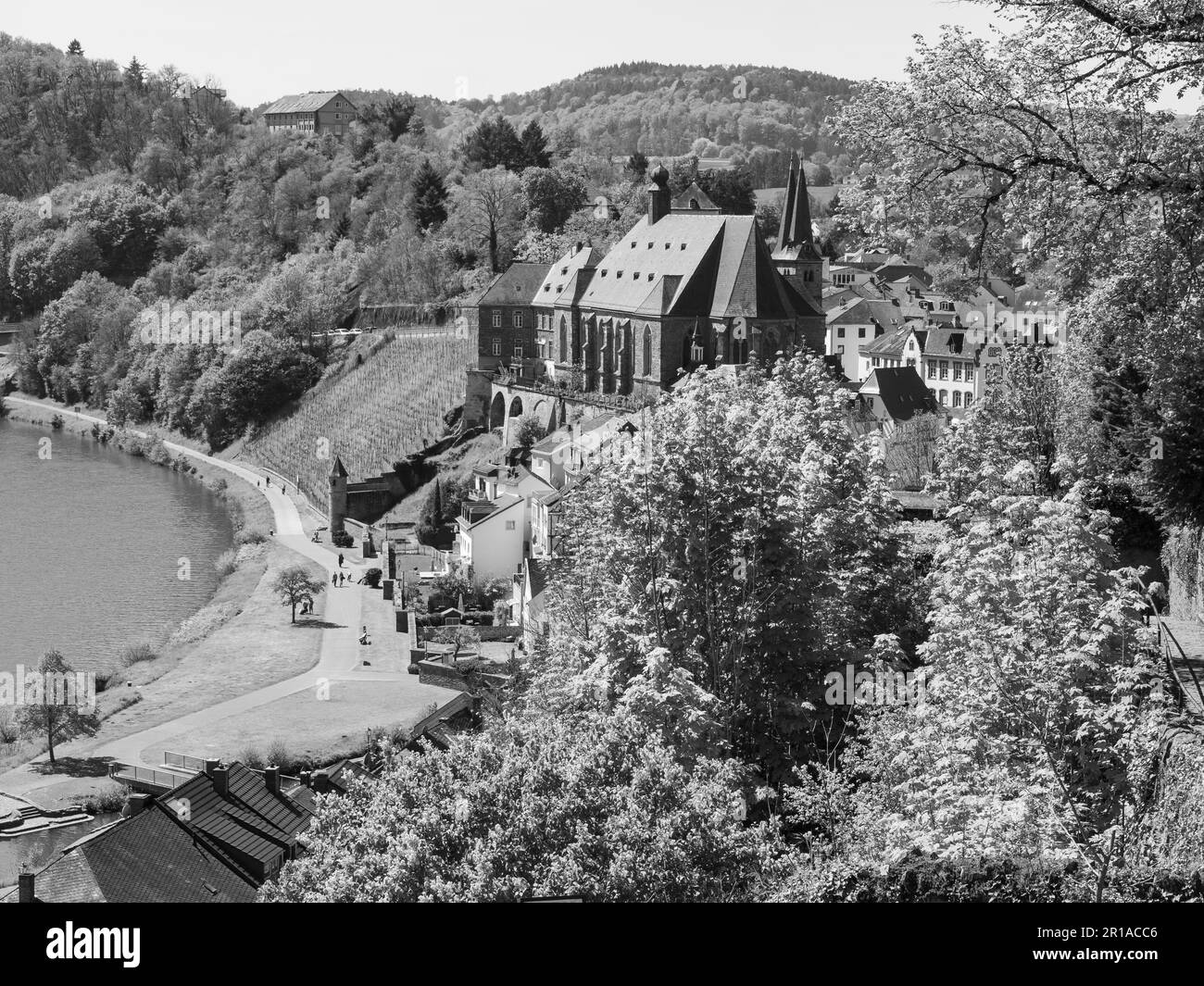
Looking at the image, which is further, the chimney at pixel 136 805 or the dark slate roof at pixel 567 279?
the dark slate roof at pixel 567 279

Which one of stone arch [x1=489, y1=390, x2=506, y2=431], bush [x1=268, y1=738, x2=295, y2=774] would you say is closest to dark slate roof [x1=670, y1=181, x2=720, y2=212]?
stone arch [x1=489, y1=390, x2=506, y2=431]

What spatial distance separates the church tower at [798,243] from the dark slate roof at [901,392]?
12795 mm

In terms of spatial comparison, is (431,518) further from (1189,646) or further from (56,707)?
(1189,646)

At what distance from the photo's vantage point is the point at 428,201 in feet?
299

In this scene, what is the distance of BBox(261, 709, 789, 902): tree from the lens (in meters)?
10.2

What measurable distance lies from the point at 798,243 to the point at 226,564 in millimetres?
28523

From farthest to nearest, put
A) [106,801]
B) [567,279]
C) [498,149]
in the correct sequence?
[498,149], [567,279], [106,801]

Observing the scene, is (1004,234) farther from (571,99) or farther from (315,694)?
(571,99)

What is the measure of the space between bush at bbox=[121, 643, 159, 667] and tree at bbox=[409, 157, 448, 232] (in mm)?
53597

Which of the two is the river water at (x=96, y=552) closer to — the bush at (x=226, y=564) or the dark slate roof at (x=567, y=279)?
the bush at (x=226, y=564)

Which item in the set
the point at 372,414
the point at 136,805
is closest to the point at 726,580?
the point at 136,805

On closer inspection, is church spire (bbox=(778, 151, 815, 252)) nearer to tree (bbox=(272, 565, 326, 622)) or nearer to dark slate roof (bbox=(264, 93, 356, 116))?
tree (bbox=(272, 565, 326, 622))

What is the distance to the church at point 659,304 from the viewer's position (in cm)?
5306

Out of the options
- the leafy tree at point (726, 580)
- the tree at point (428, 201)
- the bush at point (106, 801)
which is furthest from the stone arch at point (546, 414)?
the leafy tree at point (726, 580)
